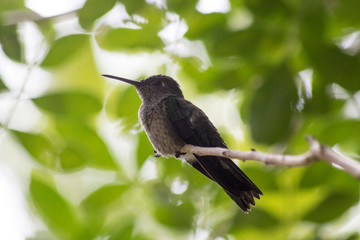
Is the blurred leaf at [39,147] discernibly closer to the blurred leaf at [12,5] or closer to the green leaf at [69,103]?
the green leaf at [69,103]

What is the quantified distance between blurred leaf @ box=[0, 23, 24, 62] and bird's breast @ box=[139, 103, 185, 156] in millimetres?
878

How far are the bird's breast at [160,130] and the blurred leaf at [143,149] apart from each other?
0.06 m

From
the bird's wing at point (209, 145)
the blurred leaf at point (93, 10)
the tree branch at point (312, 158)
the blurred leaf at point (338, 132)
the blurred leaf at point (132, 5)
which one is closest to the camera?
the tree branch at point (312, 158)

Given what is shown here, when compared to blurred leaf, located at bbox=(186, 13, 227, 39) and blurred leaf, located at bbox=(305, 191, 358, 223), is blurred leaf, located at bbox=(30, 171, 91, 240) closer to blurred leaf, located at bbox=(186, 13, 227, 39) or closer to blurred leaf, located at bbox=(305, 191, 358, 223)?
blurred leaf, located at bbox=(305, 191, 358, 223)

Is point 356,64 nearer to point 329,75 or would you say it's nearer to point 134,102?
point 329,75

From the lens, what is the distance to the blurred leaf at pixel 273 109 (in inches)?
102

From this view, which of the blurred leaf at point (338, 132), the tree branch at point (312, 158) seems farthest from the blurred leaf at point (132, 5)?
the tree branch at point (312, 158)

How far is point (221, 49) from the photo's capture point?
3002 millimetres

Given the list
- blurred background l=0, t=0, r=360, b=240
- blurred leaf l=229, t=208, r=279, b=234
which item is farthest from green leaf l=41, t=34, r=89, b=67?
blurred leaf l=229, t=208, r=279, b=234

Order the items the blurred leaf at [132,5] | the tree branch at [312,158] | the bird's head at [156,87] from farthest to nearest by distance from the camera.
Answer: the bird's head at [156,87] → the blurred leaf at [132,5] → the tree branch at [312,158]

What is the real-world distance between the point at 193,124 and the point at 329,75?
0.87 m

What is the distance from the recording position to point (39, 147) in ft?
8.82

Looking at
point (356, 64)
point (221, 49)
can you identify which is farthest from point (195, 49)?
point (356, 64)

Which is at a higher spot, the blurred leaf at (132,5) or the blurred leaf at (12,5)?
the blurred leaf at (12,5)
